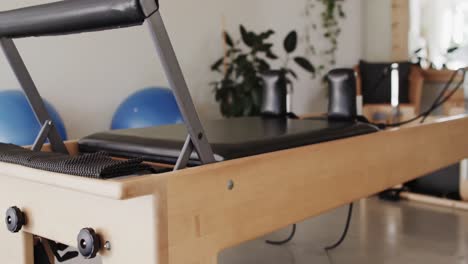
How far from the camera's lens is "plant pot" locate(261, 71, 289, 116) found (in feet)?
5.35

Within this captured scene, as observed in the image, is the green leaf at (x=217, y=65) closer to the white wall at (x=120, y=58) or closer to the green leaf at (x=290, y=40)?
the white wall at (x=120, y=58)

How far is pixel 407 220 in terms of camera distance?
254 centimetres

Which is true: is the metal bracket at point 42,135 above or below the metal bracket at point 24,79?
below

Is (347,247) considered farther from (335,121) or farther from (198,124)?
(198,124)

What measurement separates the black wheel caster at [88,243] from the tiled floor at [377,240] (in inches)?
43.6

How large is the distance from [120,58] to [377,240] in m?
1.95

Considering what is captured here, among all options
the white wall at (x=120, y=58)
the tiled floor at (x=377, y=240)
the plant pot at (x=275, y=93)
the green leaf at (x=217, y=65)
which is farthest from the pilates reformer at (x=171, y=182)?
the green leaf at (x=217, y=65)

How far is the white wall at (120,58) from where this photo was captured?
9.76ft

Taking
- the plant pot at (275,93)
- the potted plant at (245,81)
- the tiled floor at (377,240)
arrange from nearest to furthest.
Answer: the plant pot at (275,93), the tiled floor at (377,240), the potted plant at (245,81)

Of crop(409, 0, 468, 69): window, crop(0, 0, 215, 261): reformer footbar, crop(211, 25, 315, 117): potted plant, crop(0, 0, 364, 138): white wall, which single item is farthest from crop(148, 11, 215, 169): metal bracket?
crop(409, 0, 468, 69): window

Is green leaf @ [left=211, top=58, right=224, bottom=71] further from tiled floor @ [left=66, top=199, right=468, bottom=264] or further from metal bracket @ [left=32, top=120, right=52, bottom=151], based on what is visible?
metal bracket @ [left=32, top=120, right=52, bottom=151]

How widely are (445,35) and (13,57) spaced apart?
5553 mm

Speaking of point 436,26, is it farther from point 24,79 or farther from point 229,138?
point 24,79

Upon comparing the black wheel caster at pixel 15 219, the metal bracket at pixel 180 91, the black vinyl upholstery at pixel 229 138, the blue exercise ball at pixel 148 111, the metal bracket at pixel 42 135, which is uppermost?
the metal bracket at pixel 180 91
